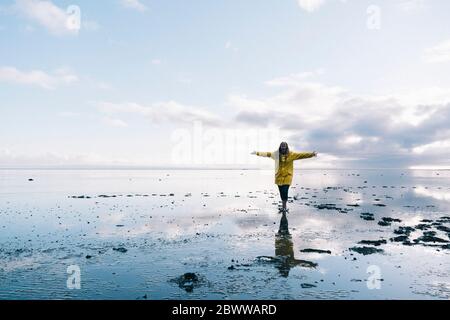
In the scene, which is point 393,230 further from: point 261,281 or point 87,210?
point 87,210

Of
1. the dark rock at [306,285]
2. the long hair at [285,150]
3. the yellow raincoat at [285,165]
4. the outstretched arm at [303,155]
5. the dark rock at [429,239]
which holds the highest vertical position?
the long hair at [285,150]

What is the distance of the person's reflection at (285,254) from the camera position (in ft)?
44.9

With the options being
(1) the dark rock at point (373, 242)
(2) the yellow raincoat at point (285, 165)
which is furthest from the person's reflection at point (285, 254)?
(2) the yellow raincoat at point (285, 165)

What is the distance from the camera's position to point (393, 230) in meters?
22.6

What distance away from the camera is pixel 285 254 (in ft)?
51.9

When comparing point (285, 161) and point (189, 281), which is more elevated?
point (285, 161)

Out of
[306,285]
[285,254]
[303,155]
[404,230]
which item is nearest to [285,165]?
[303,155]

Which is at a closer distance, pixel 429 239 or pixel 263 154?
pixel 429 239

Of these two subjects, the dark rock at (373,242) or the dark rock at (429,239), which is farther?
the dark rock at (429,239)

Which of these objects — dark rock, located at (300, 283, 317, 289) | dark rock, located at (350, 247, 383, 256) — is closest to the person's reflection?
dark rock, located at (300, 283, 317, 289)

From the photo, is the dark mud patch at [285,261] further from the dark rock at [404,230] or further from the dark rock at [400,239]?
the dark rock at [404,230]

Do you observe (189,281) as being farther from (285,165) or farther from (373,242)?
(285,165)

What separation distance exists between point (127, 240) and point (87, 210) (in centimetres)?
1535

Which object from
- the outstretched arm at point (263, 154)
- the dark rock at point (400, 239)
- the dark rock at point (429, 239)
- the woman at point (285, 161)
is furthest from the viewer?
the outstretched arm at point (263, 154)
